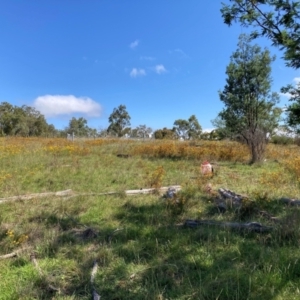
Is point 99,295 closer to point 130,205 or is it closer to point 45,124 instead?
point 130,205

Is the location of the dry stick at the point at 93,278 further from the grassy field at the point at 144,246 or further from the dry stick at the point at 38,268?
the dry stick at the point at 38,268

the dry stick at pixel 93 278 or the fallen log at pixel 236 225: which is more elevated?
the fallen log at pixel 236 225

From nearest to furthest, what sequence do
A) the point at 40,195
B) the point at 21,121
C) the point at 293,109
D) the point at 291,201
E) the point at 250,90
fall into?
1. the point at 293,109
2. the point at 291,201
3. the point at 40,195
4. the point at 250,90
5. the point at 21,121

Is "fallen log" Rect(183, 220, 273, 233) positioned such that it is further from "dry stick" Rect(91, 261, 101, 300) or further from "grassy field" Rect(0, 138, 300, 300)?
"dry stick" Rect(91, 261, 101, 300)

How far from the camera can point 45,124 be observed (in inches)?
1923

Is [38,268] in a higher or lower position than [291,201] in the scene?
lower

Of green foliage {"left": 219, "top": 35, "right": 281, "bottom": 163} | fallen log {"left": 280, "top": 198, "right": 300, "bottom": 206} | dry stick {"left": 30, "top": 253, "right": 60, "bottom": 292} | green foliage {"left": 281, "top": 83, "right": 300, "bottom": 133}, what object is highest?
green foliage {"left": 219, "top": 35, "right": 281, "bottom": 163}

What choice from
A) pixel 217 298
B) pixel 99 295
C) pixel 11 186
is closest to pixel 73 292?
pixel 99 295

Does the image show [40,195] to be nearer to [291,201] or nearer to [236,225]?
[236,225]

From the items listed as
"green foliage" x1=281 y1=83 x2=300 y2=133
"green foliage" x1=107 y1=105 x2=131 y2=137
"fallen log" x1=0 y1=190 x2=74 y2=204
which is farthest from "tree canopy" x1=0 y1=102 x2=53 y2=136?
"green foliage" x1=281 y1=83 x2=300 y2=133

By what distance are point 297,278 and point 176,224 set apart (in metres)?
1.64

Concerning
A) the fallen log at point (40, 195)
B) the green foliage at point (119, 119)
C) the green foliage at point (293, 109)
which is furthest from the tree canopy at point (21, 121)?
the green foliage at point (293, 109)

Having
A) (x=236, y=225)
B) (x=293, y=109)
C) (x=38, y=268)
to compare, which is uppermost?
(x=293, y=109)

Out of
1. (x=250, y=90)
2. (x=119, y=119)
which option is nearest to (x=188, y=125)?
(x=119, y=119)
